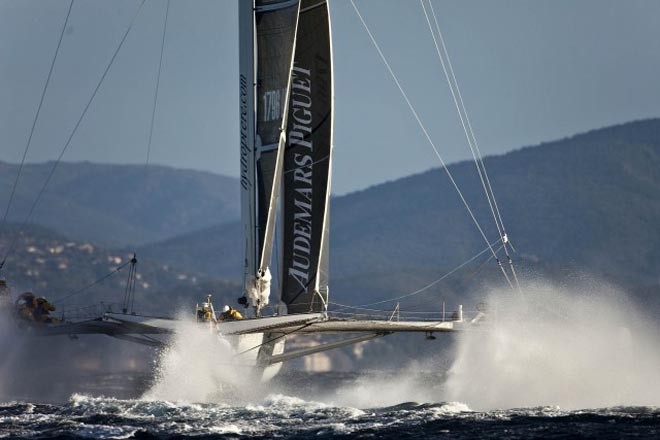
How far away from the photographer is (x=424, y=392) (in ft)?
135

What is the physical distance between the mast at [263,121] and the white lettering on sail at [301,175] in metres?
0.86

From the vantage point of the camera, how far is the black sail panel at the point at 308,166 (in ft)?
126

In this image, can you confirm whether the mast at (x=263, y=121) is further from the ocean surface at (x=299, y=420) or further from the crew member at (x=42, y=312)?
the crew member at (x=42, y=312)

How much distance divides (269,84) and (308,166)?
255 cm

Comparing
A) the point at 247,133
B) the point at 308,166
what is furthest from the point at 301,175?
the point at 247,133

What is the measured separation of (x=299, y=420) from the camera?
32.8m

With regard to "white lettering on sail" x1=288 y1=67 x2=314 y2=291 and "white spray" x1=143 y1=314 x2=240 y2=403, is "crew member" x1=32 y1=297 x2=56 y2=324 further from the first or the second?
"white lettering on sail" x1=288 y1=67 x2=314 y2=291

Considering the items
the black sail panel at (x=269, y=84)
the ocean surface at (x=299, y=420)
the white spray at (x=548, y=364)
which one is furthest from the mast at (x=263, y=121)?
the white spray at (x=548, y=364)

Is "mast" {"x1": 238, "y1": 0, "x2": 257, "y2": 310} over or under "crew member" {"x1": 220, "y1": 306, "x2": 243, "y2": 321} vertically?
over

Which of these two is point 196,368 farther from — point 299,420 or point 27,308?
point 27,308

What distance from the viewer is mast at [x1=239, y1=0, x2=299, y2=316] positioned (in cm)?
3747

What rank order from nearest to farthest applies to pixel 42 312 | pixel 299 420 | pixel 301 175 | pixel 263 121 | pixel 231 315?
1. pixel 299 420
2. pixel 231 315
3. pixel 263 121
4. pixel 301 175
5. pixel 42 312

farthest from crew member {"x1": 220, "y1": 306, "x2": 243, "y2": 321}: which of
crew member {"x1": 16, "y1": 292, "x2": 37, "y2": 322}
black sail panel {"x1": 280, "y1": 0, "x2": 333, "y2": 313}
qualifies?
crew member {"x1": 16, "y1": 292, "x2": 37, "y2": 322}

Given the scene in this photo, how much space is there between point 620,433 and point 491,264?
105795mm
